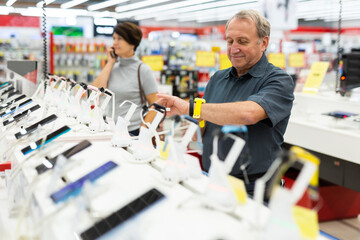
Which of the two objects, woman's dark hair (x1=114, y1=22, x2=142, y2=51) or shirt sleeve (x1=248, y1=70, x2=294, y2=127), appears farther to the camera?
woman's dark hair (x1=114, y1=22, x2=142, y2=51)

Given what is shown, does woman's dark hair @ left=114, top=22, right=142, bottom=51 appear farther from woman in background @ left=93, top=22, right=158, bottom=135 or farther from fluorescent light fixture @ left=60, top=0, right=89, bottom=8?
fluorescent light fixture @ left=60, top=0, right=89, bottom=8

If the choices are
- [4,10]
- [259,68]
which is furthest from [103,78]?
[4,10]

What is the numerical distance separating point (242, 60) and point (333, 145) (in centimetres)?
197

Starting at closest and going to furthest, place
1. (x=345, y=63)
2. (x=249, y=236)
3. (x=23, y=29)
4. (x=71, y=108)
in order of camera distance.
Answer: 1. (x=249, y=236)
2. (x=71, y=108)
3. (x=345, y=63)
4. (x=23, y=29)

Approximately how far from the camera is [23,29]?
10.7 metres

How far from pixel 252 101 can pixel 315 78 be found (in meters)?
2.92

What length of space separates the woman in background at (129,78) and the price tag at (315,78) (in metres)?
2.11

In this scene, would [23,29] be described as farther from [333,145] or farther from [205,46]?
[333,145]

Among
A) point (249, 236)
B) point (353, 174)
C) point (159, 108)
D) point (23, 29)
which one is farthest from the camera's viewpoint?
point (23, 29)

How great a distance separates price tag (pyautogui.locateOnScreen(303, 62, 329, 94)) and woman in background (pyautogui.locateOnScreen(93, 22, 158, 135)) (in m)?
2.11

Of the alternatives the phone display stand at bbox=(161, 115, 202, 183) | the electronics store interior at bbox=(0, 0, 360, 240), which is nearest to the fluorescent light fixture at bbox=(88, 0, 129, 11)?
the electronics store interior at bbox=(0, 0, 360, 240)

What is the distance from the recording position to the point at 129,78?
3.24m

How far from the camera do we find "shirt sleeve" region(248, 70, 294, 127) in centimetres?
187

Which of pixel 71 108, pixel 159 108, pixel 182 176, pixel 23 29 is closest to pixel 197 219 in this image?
pixel 182 176
